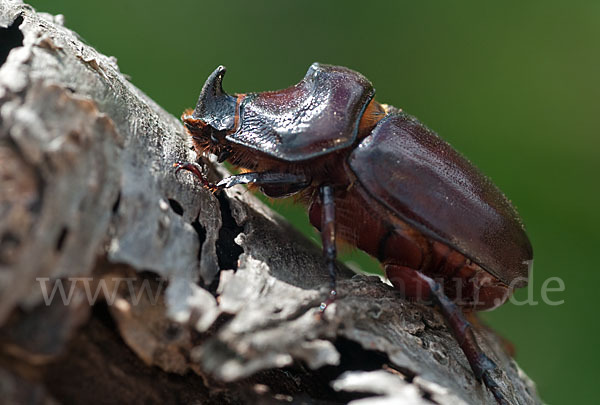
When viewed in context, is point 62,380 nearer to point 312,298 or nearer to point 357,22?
point 312,298

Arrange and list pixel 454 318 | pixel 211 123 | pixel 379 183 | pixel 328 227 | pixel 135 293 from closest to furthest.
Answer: pixel 135 293 < pixel 454 318 < pixel 328 227 < pixel 379 183 < pixel 211 123

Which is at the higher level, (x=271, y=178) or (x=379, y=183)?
(x=379, y=183)

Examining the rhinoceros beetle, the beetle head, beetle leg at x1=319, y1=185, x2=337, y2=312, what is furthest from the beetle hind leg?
the beetle head

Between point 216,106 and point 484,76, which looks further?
point 484,76

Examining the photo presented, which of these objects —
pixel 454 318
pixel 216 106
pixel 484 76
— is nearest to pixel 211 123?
pixel 216 106

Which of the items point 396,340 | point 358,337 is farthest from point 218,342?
point 396,340

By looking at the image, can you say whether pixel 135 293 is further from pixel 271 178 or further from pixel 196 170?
pixel 271 178

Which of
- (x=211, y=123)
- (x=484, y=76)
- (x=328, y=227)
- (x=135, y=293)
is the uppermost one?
(x=484, y=76)
